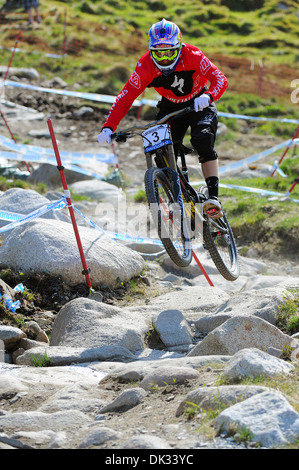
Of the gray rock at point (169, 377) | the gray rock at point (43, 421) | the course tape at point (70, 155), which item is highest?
the course tape at point (70, 155)

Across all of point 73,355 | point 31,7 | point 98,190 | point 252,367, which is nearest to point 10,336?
point 73,355

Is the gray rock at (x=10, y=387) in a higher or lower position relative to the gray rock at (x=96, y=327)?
higher

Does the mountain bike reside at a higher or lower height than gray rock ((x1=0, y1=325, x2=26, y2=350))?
higher

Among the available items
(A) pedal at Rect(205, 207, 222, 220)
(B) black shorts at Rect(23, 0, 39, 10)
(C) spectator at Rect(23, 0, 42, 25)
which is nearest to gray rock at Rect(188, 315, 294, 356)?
(A) pedal at Rect(205, 207, 222, 220)

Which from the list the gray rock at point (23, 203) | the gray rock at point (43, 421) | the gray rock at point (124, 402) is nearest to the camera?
the gray rock at point (43, 421)

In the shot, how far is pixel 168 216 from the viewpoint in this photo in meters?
6.41

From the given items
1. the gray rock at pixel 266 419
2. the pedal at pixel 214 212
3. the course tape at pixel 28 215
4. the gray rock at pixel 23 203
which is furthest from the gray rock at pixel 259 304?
the gray rock at pixel 23 203

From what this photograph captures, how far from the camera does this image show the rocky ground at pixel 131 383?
3605 mm

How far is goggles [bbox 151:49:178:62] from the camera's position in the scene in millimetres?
6480

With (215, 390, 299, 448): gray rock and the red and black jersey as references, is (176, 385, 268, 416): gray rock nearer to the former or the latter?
(215, 390, 299, 448): gray rock

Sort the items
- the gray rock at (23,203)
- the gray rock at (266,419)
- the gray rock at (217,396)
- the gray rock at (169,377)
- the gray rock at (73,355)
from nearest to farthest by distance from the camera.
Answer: the gray rock at (266,419), the gray rock at (217,396), the gray rock at (169,377), the gray rock at (73,355), the gray rock at (23,203)

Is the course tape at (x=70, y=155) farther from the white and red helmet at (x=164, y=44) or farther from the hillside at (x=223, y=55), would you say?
the white and red helmet at (x=164, y=44)

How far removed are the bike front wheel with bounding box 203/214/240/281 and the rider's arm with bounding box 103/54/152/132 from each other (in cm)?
142
